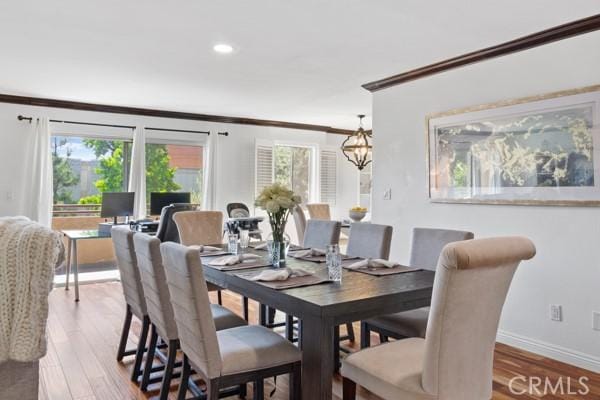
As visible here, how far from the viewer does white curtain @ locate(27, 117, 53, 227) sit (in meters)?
5.53

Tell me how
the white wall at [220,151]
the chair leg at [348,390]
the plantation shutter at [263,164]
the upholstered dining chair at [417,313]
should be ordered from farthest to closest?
the plantation shutter at [263,164] < the white wall at [220,151] < the upholstered dining chair at [417,313] < the chair leg at [348,390]

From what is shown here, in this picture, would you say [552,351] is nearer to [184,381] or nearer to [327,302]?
[327,302]

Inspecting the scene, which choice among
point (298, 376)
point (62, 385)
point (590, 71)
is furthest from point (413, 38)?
point (62, 385)

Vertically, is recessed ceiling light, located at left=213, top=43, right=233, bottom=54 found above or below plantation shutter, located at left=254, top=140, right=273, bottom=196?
above

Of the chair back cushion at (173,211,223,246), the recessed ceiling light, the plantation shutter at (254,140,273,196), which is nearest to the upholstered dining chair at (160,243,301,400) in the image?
the chair back cushion at (173,211,223,246)

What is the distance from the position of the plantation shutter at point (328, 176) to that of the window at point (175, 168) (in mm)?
2214

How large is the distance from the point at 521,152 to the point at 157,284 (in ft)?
9.11

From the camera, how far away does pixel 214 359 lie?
182cm

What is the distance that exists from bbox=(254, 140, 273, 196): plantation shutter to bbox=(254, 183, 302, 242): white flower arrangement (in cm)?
446

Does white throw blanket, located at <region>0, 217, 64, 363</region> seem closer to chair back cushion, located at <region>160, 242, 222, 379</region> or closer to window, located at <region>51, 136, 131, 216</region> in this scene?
chair back cushion, located at <region>160, 242, 222, 379</region>

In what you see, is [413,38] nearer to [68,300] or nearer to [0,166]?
[68,300]

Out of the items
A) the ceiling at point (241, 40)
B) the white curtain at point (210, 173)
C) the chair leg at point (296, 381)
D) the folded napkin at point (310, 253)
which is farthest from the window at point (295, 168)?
the chair leg at point (296, 381)

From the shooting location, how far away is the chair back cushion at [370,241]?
10.3 ft

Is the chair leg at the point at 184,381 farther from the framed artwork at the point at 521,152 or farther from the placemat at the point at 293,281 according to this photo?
the framed artwork at the point at 521,152
